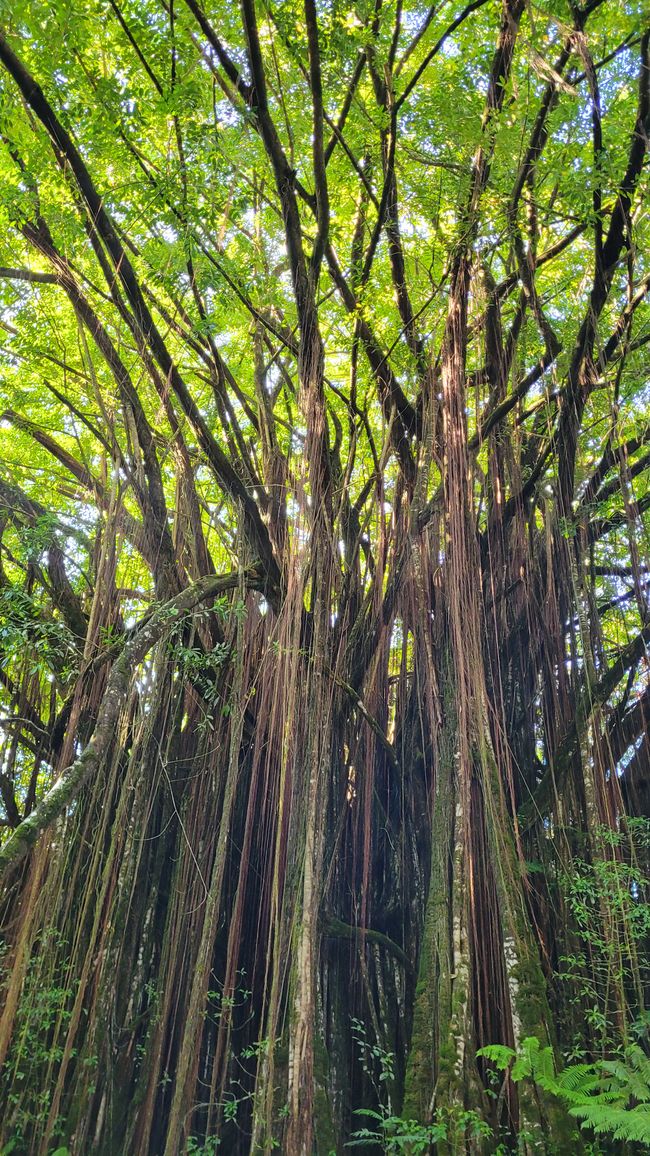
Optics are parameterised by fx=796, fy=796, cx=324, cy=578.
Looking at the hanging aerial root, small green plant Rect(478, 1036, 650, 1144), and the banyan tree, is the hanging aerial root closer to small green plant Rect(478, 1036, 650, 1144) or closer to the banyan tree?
the banyan tree

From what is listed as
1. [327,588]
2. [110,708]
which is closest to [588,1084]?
[110,708]

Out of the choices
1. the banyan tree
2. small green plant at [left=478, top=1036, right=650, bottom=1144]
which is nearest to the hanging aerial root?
the banyan tree

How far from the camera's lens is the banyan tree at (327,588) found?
10.0ft

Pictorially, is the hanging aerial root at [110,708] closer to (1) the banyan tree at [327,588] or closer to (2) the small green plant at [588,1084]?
(1) the banyan tree at [327,588]

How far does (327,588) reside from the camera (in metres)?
3.73

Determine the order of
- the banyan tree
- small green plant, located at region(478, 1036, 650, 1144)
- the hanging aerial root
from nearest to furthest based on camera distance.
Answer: the hanging aerial root → small green plant, located at region(478, 1036, 650, 1144) → the banyan tree

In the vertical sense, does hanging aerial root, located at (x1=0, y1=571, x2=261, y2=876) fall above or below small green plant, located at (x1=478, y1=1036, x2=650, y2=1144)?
above

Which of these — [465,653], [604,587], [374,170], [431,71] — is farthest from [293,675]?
[431,71]

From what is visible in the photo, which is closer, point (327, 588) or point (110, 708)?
point (110, 708)

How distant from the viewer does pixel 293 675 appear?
3.26 meters

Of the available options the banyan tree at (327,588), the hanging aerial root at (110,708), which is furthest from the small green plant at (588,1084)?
the hanging aerial root at (110,708)

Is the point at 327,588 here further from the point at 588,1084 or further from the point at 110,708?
the point at 588,1084

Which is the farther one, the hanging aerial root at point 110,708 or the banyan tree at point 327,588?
the banyan tree at point 327,588

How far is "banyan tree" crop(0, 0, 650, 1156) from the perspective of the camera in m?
3.05
